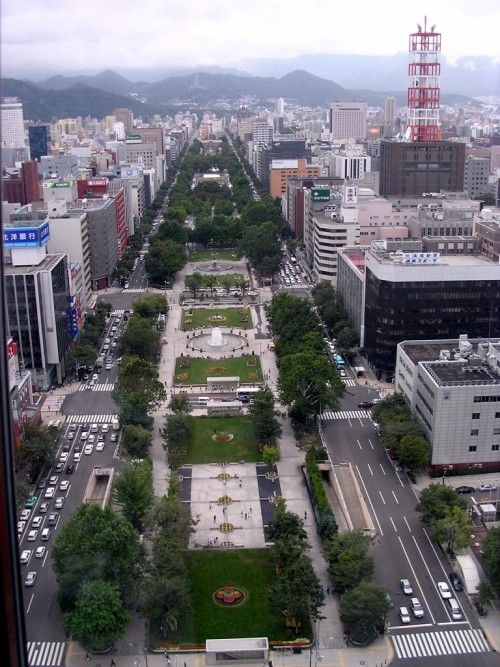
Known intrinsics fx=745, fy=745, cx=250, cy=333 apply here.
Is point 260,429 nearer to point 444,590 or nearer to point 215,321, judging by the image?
point 444,590

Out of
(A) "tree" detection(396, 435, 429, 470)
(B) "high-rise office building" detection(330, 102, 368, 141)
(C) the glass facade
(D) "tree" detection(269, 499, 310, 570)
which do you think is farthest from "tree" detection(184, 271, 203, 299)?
(B) "high-rise office building" detection(330, 102, 368, 141)

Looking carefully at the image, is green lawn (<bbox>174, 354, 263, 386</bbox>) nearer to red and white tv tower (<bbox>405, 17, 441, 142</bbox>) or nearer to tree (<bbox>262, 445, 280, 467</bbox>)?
tree (<bbox>262, 445, 280, 467</bbox>)

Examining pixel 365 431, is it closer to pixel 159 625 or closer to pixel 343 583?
pixel 343 583

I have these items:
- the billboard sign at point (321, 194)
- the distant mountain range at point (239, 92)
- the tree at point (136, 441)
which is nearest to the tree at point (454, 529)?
the tree at point (136, 441)

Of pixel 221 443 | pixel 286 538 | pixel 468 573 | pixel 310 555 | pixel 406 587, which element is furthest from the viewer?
pixel 221 443

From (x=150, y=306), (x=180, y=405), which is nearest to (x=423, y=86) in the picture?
(x=150, y=306)

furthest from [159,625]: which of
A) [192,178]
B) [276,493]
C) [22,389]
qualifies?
[192,178]

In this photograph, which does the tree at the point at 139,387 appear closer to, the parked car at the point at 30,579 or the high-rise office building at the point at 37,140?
the parked car at the point at 30,579

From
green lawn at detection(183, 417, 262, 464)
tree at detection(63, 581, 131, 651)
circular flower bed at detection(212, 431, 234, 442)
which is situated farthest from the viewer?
circular flower bed at detection(212, 431, 234, 442)
